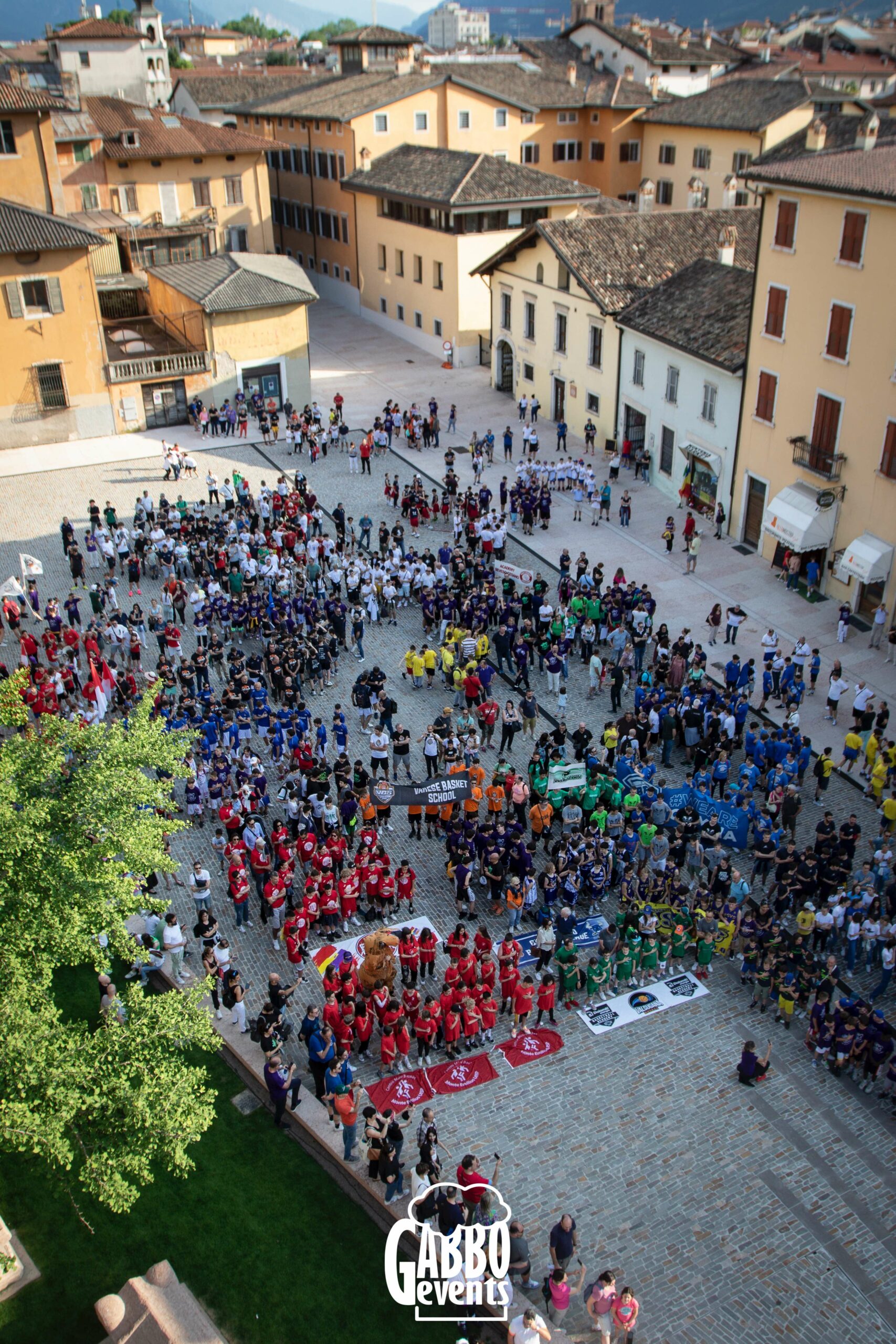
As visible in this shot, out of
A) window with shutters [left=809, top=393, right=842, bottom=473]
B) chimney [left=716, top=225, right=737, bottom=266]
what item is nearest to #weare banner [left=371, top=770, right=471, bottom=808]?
window with shutters [left=809, top=393, right=842, bottom=473]

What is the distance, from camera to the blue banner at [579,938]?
19.2m

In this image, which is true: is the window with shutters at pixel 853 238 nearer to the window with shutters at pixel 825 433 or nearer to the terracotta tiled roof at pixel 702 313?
the window with shutters at pixel 825 433

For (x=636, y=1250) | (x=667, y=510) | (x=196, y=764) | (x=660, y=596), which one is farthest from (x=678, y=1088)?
(x=667, y=510)

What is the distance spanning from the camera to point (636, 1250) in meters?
14.7

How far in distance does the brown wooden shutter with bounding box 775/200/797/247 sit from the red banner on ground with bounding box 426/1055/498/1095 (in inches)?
980

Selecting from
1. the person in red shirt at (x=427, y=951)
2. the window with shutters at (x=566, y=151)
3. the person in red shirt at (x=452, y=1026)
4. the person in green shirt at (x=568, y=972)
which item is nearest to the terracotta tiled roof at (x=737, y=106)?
the window with shutters at (x=566, y=151)

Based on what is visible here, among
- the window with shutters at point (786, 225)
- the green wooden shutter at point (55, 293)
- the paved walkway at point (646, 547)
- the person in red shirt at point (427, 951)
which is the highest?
the window with shutters at point (786, 225)

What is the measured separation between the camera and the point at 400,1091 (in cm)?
1691

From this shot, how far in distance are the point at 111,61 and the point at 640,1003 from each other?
73.7 metres

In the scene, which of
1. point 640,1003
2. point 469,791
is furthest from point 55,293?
point 640,1003

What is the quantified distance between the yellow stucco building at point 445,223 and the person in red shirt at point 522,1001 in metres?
41.4

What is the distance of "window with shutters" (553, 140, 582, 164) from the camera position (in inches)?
2692

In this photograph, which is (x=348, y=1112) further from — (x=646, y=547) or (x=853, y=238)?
(x=853, y=238)

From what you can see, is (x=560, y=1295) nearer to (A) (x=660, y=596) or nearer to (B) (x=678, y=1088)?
(B) (x=678, y=1088)
